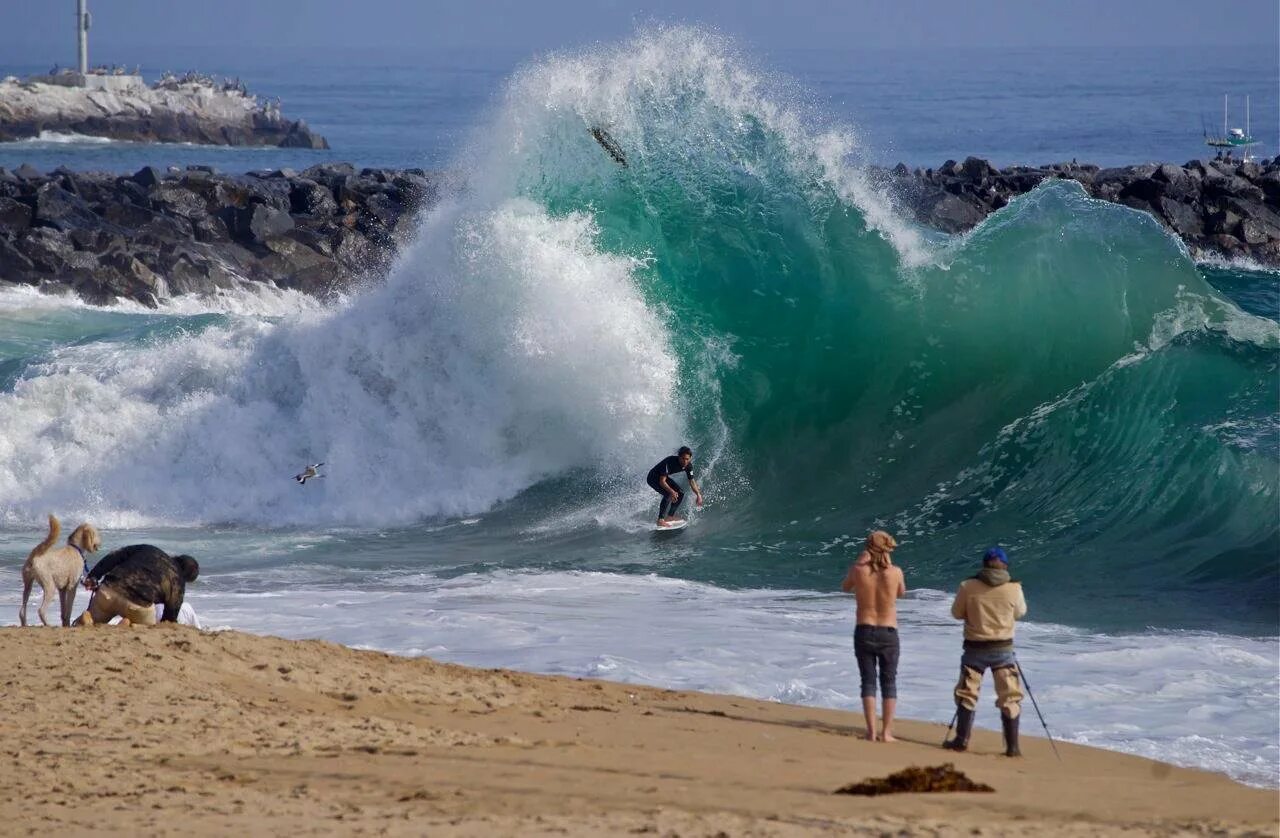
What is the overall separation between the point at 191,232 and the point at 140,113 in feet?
131

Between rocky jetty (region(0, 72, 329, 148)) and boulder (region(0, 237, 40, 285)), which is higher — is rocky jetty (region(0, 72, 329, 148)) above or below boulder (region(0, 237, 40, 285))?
above

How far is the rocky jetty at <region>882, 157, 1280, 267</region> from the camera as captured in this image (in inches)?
1126

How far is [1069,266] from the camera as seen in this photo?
1505 cm

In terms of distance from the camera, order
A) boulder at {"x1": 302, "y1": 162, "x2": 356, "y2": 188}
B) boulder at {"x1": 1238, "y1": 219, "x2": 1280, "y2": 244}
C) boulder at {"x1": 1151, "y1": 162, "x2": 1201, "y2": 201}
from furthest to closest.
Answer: boulder at {"x1": 302, "y1": 162, "x2": 356, "y2": 188} → boulder at {"x1": 1151, "y1": 162, "x2": 1201, "y2": 201} → boulder at {"x1": 1238, "y1": 219, "x2": 1280, "y2": 244}

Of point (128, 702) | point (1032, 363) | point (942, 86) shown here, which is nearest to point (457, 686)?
point (128, 702)

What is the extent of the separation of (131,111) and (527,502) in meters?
56.1

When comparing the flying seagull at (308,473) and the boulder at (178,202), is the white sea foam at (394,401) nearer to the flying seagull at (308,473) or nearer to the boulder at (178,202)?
the flying seagull at (308,473)

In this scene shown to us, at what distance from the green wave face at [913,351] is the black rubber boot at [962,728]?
3.86 meters

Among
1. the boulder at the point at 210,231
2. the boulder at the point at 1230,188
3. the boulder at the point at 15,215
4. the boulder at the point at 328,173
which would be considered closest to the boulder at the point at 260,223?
the boulder at the point at 210,231

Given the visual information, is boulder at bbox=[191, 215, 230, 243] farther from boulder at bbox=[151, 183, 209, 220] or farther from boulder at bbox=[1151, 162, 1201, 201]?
boulder at bbox=[1151, 162, 1201, 201]

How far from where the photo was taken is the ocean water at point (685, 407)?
11102 mm

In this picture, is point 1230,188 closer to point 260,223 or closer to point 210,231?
point 260,223

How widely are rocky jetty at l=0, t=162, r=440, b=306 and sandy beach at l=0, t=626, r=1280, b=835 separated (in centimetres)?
1639

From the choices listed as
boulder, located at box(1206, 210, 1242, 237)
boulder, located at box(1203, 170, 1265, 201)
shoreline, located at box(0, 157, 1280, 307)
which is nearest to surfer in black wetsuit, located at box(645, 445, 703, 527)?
shoreline, located at box(0, 157, 1280, 307)
